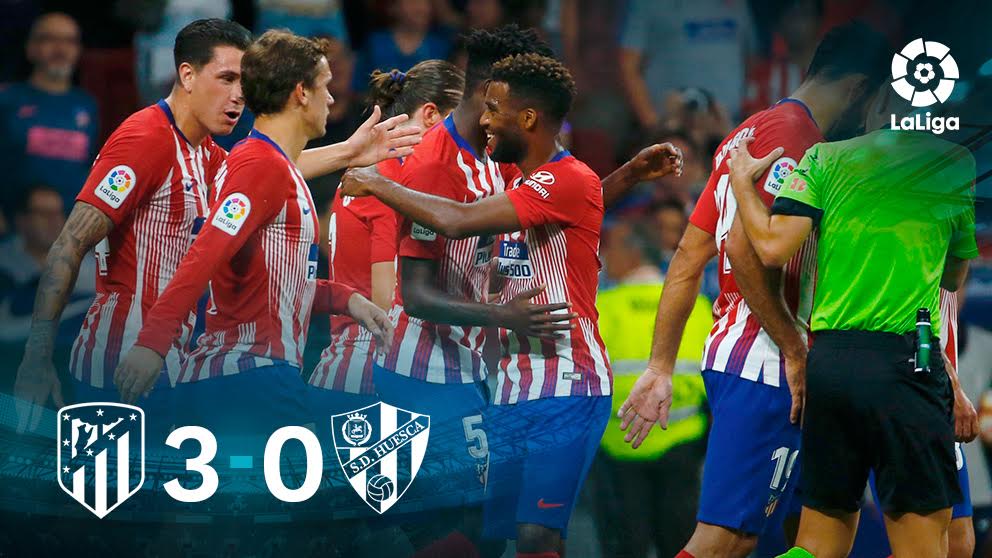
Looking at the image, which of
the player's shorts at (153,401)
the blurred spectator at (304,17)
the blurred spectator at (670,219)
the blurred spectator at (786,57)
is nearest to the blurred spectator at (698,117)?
the blurred spectator at (786,57)

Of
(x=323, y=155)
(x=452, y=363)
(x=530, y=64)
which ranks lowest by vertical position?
(x=452, y=363)

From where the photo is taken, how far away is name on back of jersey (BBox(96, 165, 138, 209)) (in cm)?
434

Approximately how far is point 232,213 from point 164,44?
95 centimetres

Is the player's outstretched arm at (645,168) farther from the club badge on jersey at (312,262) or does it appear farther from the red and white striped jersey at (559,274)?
the club badge on jersey at (312,262)

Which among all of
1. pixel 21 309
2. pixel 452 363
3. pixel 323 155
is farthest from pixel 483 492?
pixel 21 309

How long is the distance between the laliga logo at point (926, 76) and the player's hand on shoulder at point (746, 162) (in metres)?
0.60

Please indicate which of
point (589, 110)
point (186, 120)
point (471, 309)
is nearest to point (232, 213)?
point (186, 120)

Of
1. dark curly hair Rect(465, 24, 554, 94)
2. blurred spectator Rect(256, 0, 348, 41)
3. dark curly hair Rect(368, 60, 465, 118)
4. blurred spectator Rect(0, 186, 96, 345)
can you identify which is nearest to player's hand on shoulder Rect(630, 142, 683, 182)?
dark curly hair Rect(465, 24, 554, 94)

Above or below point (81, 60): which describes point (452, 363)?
below

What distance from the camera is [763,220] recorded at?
376 centimetres

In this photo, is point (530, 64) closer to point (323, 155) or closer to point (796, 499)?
point (323, 155)

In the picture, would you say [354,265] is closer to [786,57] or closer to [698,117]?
[698,117]

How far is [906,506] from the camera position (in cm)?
352

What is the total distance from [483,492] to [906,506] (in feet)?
5.43
